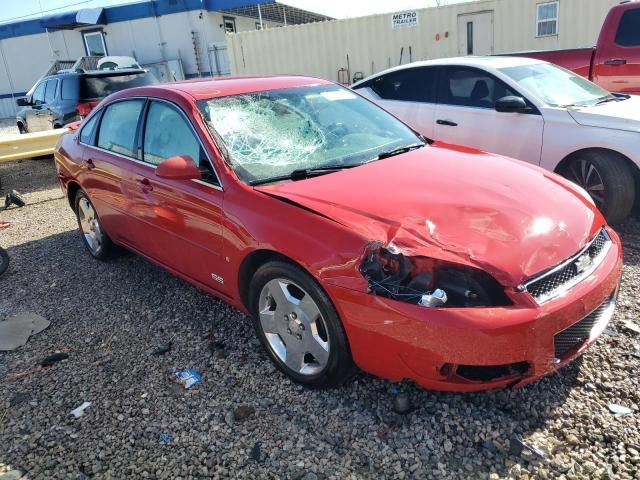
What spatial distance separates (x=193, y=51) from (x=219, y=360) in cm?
2061

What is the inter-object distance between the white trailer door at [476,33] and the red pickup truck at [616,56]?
253 inches

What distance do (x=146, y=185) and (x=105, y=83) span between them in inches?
304

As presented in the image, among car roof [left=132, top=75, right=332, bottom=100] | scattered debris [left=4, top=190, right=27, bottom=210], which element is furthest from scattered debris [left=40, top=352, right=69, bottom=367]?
scattered debris [left=4, top=190, right=27, bottom=210]

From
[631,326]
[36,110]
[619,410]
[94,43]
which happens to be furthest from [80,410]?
[94,43]

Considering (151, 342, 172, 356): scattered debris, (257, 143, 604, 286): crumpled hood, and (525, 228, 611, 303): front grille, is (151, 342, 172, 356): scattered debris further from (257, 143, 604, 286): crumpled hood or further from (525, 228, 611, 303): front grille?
(525, 228, 611, 303): front grille

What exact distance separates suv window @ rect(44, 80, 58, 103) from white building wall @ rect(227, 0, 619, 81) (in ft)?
20.3

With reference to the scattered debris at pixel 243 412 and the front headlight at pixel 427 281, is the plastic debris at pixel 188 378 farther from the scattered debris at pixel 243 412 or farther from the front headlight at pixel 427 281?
the front headlight at pixel 427 281

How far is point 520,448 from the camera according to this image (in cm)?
236

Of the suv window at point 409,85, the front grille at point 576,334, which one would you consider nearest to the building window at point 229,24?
the suv window at point 409,85

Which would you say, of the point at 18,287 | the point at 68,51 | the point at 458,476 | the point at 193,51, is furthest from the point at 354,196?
the point at 68,51

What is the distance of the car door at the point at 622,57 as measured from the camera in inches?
275

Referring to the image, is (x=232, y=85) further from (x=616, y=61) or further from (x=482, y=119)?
(x=616, y=61)

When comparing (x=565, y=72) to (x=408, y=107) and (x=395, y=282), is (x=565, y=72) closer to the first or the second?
(x=408, y=107)

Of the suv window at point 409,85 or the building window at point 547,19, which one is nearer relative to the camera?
the suv window at point 409,85
